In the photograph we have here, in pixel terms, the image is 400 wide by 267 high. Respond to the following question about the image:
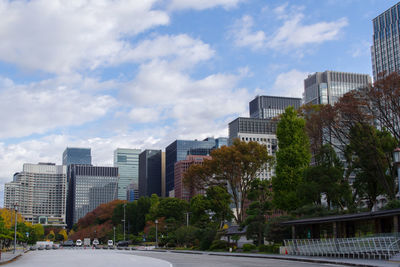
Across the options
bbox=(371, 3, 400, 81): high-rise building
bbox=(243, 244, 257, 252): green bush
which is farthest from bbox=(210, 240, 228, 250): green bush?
bbox=(371, 3, 400, 81): high-rise building

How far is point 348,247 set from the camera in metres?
34.7

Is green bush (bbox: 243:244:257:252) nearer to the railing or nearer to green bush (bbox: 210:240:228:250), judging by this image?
green bush (bbox: 210:240:228:250)

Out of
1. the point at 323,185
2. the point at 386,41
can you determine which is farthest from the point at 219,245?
the point at 386,41

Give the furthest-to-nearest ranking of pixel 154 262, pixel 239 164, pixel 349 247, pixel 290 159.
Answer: pixel 239 164, pixel 290 159, pixel 349 247, pixel 154 262

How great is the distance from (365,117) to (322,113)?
204 inches

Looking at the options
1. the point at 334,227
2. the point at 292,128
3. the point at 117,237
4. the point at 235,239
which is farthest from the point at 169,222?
the point at 334,227

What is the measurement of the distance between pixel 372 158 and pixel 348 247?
18.0m

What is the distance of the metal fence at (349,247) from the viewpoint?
30891 mm

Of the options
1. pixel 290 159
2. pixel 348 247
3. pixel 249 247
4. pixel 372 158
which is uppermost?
pixel 290 159

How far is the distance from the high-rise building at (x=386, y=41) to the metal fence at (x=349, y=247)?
132795 millimetres

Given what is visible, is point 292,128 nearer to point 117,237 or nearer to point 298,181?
point 298,181

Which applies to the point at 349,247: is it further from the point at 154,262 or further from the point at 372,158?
the point at 372,158

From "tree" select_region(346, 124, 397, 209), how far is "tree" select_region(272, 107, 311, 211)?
545 centimetres

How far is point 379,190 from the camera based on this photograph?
5669 cm
